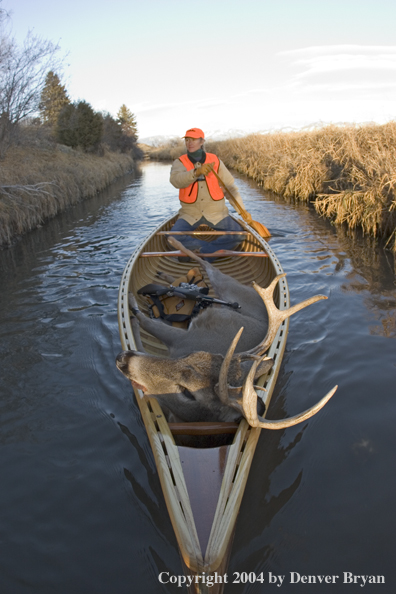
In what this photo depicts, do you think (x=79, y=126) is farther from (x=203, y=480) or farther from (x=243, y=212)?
(x=203, y=480)

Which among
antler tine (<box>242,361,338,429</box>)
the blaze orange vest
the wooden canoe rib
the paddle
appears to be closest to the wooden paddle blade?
the paddle

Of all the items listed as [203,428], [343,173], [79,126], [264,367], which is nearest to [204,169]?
[264,367]

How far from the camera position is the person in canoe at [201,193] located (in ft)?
22.4

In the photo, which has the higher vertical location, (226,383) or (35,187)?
(35,187)

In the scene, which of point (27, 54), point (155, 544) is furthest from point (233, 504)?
point (27, 54)

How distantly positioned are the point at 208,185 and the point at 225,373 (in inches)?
205

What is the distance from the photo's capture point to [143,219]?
558 inches

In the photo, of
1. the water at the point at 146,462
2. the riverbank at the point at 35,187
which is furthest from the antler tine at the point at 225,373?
the riverbank at the point at 35,187

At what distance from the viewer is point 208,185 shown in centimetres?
717

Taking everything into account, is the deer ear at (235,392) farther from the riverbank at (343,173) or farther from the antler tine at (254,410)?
the riverbank at (343,173)

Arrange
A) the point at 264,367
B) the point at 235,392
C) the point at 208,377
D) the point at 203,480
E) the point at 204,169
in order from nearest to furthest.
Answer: the point at 203,480 → the point at 235,392 → the point at 208,377 → the point at 264,367 → the point at 204,169

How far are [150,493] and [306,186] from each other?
12740 mm

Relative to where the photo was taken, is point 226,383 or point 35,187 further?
point 35,187

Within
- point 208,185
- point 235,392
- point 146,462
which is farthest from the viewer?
point 208,185
